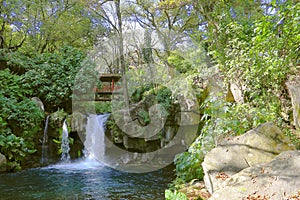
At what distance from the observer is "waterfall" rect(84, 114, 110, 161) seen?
29.2ft

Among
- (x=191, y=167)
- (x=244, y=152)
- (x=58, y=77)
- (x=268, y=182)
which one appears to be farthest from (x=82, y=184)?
(x=58, y=77)

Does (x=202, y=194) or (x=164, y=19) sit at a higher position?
(x=164, y=19)

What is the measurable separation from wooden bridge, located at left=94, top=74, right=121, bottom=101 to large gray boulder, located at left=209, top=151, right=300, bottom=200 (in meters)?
9.14

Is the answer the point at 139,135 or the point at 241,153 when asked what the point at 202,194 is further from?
the point at 139,135

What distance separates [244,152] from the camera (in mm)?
3344

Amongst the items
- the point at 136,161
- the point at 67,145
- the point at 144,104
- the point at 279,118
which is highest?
the point at 144,104

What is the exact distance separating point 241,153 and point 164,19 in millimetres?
10839

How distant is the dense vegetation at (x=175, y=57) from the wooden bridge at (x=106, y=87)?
0.85 m

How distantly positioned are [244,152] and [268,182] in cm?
104

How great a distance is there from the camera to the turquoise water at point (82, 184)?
15.9 feet

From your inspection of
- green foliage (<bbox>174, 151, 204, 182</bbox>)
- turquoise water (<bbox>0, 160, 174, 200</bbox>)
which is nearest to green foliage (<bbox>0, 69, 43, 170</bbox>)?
turquoise water (<bbox>0, 160, 174, 200</bbox>)

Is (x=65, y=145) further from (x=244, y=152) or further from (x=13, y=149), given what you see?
(x=244, y=152)

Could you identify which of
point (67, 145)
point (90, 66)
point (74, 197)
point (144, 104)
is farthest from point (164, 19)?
point (74, 197)

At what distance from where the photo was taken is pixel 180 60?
10.2 m
